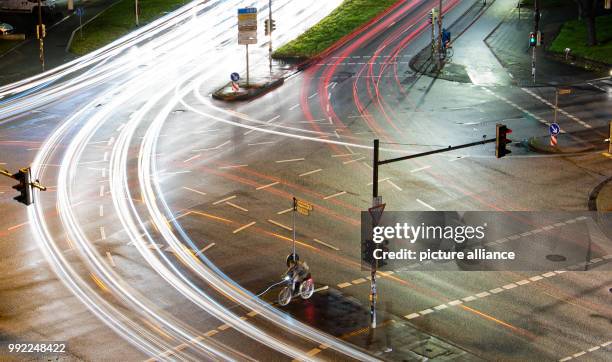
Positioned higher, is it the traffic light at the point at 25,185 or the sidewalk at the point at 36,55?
the traffic light at the point at 25,185

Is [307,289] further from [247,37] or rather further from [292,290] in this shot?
[247,37]

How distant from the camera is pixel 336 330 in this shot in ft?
115

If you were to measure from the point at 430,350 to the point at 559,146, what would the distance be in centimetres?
2892

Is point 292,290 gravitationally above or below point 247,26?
below

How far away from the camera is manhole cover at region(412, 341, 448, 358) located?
33.1 m

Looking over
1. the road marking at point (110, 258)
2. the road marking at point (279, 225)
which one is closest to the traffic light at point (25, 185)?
the road marking at point (110, 258)

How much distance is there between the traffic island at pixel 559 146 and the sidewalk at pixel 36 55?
1778 inches

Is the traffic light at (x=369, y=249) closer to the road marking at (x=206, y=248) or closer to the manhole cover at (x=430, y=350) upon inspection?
the manhole cover at (x=430, y=350)

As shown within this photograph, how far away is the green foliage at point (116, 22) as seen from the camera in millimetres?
95125

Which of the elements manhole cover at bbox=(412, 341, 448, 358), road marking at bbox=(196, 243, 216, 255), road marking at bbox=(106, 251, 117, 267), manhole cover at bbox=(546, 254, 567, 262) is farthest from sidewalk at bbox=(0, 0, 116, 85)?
manhole cover at bbox=(412, 341, 448, 358)

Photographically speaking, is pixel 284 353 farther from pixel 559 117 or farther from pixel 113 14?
pixel 113 14

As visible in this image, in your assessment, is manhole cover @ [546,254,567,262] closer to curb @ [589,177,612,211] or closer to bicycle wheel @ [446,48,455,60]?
curb @ [589,177,612,211]

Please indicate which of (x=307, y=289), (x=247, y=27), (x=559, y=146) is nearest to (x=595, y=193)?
(x=559, y=146)

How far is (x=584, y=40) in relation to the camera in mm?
88500
